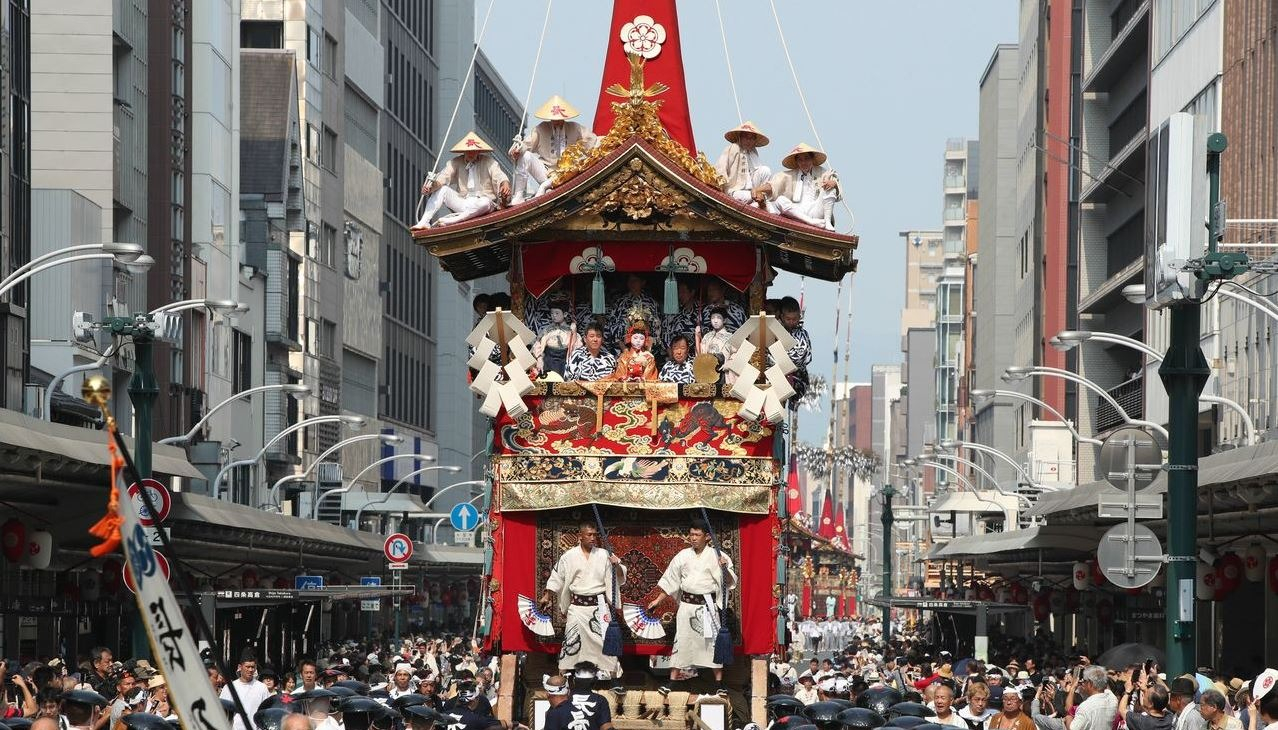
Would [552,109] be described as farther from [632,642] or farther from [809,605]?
[809,605]

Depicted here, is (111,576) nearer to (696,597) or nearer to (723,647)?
(696,597)

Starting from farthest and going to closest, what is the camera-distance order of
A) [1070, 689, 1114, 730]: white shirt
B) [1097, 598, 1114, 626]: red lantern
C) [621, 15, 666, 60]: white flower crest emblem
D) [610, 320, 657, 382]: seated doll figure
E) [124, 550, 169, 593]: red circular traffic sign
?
[1097, 598, 1114, 626]: red lantern
[621, 15, 666, 60]: white flower crest emblem
[610, 320, 657, 382]: seated doll figure
[1070, 689, 1114, 730]: white shirt
[124, 550, 169, 593]: red circular traffic sign

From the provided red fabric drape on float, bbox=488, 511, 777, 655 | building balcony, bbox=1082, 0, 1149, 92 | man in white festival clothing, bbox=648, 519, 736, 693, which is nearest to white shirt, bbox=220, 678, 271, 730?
red fabric drape on float, bbox=488, 511, 777, 655

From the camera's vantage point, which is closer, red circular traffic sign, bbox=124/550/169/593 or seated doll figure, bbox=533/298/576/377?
red circular traffic sign, bbox=124/550/169/593

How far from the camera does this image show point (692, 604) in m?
17.8

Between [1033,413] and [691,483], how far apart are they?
73.2 m

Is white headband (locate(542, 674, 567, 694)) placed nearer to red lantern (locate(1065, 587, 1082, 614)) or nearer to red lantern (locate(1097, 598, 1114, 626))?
red lantern (locate(1097, 598, 1114, 626))

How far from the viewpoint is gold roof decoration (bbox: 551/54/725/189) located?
17.9 m

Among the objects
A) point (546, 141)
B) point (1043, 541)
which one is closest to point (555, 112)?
point (546, 141)

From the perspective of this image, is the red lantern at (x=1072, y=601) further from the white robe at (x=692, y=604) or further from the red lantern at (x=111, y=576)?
the white robe at (x=692, y=604)

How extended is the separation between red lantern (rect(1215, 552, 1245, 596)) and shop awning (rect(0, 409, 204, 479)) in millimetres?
14086

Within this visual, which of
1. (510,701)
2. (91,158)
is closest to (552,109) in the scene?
(510,701)

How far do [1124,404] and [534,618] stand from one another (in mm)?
53225

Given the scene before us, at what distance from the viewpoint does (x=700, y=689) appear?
18250 millimetres
